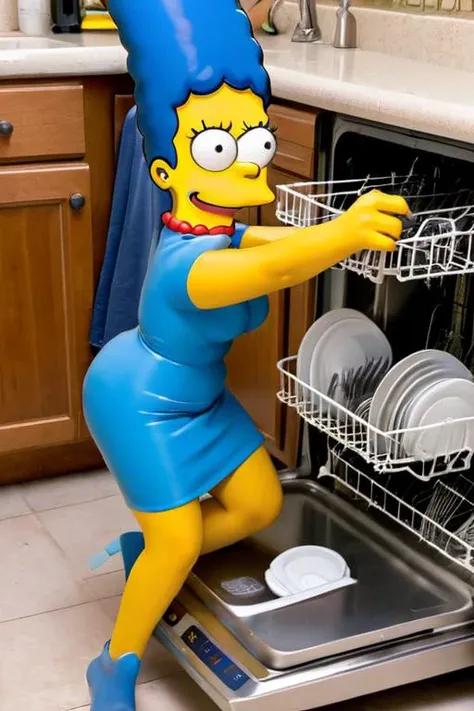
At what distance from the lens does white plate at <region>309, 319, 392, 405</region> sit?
1736 millimetres

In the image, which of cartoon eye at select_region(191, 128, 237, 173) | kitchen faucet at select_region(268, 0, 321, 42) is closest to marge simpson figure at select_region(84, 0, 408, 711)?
cartoon eye at select_region(191, 128, 237, 173)

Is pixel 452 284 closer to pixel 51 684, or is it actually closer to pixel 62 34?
pixel 51 684

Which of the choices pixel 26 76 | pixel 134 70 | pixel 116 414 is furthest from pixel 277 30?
pixel 116 414

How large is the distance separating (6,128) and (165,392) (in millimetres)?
831

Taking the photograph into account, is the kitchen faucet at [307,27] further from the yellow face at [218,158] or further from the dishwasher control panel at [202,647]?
the dishwasher control panel at [202,647]

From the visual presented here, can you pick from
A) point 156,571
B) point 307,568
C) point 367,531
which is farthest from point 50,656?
point 367,531

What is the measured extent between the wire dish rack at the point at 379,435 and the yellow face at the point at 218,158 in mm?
330

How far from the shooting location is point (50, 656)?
1785mm

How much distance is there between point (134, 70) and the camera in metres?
1.47

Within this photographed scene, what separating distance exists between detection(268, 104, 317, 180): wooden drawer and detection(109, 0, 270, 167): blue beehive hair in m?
0.36

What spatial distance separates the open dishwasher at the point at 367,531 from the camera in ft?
4.89

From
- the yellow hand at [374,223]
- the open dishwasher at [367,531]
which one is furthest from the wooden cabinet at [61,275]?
the yellow hand at [374,223]

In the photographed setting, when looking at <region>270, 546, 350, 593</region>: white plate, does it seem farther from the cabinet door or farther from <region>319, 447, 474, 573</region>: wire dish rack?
the cabinet door

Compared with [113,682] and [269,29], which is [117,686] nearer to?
[113,682]
